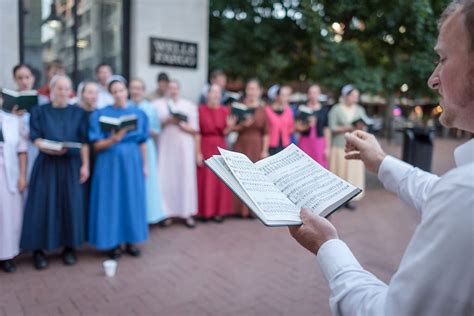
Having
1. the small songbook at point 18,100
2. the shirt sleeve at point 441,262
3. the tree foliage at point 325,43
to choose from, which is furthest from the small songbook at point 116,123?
the shirt sleeve at point 441,262

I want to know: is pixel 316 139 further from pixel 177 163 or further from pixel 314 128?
pixel 177 163

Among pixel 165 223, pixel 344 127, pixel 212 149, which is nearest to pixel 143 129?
pixel 212 149

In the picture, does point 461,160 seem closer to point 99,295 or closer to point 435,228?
point 435,228

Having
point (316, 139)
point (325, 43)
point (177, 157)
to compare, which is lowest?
point (177, 157)

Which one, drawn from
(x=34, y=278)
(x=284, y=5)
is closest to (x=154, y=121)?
(x=34, y=278)

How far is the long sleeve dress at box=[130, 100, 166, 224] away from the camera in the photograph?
18.2 ft

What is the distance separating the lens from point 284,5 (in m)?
6.74

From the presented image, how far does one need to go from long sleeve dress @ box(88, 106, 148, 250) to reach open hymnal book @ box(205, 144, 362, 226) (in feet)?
10.4

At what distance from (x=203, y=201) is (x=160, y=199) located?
2.56ft

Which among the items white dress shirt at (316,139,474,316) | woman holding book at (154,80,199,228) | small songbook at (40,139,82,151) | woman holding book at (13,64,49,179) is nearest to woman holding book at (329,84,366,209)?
woman holding book at (154,80,199,228)

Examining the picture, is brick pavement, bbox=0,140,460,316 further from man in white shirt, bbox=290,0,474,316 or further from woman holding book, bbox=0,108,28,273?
man in white shirt, bbox=290,0,474,316

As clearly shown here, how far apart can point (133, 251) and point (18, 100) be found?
6.30ft

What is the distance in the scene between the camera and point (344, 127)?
7.16 metres

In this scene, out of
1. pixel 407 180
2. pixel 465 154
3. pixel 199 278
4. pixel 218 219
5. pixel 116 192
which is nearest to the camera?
pixel 465 154
